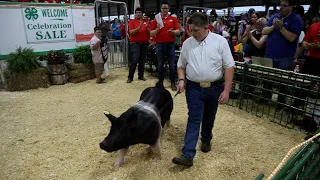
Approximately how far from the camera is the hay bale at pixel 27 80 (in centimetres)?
634

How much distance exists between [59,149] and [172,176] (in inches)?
69.4

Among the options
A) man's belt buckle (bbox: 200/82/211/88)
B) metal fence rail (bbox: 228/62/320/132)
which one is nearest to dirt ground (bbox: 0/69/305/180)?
metal fence rail (bbox: 228/62/320/132)

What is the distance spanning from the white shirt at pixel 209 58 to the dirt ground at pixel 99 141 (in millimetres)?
1188

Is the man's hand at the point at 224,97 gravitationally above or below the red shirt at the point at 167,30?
below

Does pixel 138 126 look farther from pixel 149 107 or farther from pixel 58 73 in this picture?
pixel 58 73

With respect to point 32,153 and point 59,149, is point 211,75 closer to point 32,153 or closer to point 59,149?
point 59,149

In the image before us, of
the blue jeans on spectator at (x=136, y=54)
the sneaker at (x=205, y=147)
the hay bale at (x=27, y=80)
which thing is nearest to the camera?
the sneaker at (x=205, y=147)

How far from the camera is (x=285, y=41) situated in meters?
4.33

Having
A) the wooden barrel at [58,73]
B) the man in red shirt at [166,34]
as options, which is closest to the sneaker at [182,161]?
the man in red shirt at [166,34]

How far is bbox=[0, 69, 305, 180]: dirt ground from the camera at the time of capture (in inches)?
→ 116

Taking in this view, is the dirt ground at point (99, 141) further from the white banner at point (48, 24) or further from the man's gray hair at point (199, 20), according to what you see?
the white banner at point (48, 24)

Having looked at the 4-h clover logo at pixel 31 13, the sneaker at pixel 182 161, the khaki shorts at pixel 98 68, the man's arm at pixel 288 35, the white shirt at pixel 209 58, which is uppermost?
the 4-h clover logo at pixel 31 13

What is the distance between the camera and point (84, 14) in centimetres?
782

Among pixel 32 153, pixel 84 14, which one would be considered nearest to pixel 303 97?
pixel 32 153
